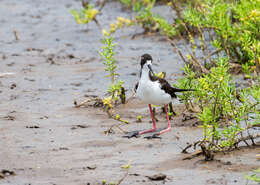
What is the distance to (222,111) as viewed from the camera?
545 cm

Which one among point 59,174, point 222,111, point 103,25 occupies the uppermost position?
point 103,25

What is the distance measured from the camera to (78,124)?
6383 mm

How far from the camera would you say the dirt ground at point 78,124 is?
4.73 metres

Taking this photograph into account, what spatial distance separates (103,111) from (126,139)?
1.25 meters

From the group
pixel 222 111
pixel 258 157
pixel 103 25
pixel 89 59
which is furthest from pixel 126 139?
pixel 103 25

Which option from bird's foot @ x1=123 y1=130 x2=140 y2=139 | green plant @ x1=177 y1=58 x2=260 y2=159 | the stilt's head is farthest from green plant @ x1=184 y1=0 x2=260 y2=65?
bird's foot @ x1=123 y1=130 x2=140 y2=139

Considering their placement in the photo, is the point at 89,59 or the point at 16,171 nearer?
the point at 16,171

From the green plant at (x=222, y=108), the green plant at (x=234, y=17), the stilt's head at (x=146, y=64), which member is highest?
the green plant at (x=234, y=17)

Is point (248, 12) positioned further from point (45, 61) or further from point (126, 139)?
point (45, 61)

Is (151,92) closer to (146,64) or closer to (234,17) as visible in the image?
(146,64)

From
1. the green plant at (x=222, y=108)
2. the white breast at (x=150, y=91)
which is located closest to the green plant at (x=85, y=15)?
the green plant at (x=222, y=108)

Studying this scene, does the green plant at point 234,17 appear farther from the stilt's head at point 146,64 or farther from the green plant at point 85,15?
the green plant at point 85,15

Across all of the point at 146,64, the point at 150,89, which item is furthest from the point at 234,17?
the point at 150,89

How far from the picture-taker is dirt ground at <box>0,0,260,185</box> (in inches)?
186
